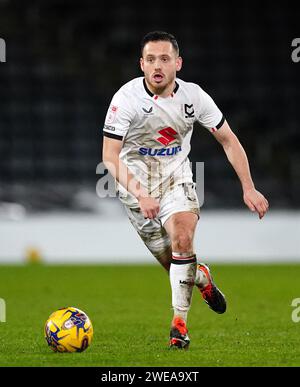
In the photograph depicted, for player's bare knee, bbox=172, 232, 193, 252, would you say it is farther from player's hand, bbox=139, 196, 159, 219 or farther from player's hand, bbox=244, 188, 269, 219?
player's hand, bbox=139, 196, 159, 219

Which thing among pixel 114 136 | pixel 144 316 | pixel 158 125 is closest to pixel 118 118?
pixel 114 136

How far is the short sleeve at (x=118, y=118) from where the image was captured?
21.1 feet

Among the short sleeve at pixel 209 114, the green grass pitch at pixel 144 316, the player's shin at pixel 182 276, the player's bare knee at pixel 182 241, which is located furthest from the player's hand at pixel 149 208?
the short sleeve at pixel 209 114

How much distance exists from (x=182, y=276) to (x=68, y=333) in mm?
903

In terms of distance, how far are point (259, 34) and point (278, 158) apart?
A: 407 centimetres

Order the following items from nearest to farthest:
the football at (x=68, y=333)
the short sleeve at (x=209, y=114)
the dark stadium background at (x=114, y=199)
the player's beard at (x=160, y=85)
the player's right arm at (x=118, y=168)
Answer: the football at (x=68, y=333) → the player's right arm at (x=118, y=168) → the player's beard at (x=160, y=85) → the short sleeve at (x=209, y=114) → the dark stadium background at (x=114, y=199)

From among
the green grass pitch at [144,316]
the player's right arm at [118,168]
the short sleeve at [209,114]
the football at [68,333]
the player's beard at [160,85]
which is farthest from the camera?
the short sleeve at [209,114]

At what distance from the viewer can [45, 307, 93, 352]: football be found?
614cm

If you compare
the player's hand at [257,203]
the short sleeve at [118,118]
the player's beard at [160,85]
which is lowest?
the player's hand at [257,203]

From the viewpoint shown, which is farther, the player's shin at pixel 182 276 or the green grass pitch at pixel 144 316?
the player's shin at pixel 182 276

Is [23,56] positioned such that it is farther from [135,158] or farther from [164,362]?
[164,362]

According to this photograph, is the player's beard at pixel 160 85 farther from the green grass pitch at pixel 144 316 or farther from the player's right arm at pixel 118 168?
the green grass pitch at pixel 144 316

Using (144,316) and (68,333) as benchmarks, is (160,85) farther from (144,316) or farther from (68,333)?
(144,316)

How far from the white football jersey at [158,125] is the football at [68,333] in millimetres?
1131
